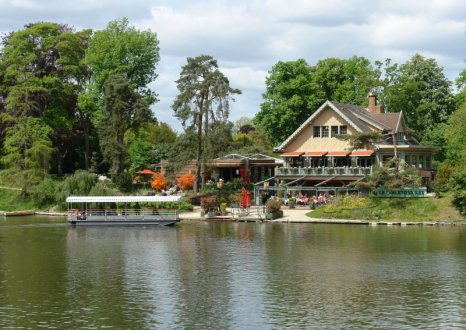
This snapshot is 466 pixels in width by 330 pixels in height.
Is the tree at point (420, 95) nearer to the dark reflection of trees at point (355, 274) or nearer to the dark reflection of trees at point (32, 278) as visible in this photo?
the dark reflection of trees at point (355, 274)

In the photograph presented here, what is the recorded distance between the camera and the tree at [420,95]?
98.9m

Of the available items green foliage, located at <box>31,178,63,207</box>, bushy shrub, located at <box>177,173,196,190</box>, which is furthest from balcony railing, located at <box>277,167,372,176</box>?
green foliage, located at <box>31,178,63,207</box>

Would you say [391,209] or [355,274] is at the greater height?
[391,209]

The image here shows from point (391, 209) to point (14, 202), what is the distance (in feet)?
145

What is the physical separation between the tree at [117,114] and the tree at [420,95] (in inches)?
1313

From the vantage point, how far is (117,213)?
71.1m

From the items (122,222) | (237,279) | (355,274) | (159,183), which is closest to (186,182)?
(159,183)

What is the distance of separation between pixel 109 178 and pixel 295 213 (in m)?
33.4

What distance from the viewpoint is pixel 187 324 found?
98.2ft

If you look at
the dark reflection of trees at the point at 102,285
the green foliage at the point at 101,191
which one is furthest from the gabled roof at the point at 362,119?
the dark reflection of trees at the point at 102,285

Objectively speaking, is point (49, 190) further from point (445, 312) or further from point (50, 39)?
point (445, 312)

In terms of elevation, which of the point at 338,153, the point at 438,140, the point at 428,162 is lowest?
the point at 428,162

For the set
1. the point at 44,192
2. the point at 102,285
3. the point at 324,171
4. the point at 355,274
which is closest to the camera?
the point at 102,285

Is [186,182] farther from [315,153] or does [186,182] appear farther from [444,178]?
[444,178]
